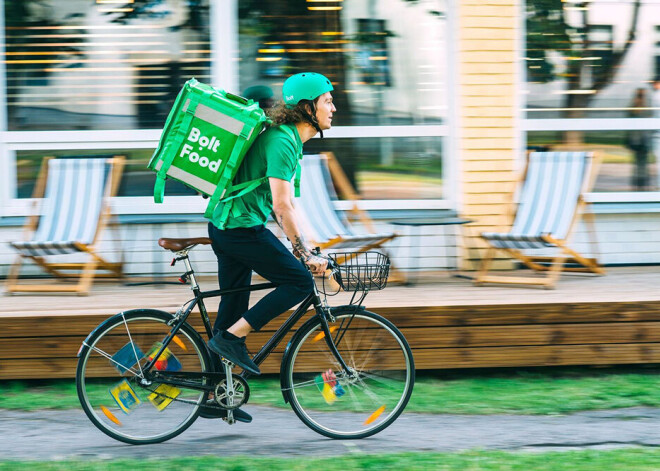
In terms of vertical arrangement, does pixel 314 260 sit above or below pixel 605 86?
below

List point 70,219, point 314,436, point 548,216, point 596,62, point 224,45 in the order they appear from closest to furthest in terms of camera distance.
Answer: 1. point 314,436
2. point 70,219
3. point 548,216
4. point 224,45
5. point 596,62

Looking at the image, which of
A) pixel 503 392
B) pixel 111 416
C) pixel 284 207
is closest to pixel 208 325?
pixel 111 416

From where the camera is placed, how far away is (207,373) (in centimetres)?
411

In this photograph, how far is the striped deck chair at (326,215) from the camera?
6.15 metres

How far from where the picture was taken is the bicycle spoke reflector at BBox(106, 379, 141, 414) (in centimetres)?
413

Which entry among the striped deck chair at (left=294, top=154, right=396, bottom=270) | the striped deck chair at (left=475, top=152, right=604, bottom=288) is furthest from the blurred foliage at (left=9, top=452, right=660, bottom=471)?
the striped deck chair at (left=294, top=154, right=396, bottom=270)

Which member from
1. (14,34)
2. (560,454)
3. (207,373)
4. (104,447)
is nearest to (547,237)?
(560,454)

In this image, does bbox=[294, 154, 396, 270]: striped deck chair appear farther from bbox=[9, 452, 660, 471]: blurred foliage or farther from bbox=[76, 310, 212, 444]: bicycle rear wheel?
bbox=[9, 452, 660, 471]: blurred foliage

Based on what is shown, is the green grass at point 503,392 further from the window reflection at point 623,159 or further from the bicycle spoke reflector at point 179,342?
the window reflection at point 623,159

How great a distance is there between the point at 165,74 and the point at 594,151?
349 centimetres

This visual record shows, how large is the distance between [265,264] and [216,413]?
79 centimetres

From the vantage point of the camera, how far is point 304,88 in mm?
3869

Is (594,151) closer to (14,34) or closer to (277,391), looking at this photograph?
(277,391)

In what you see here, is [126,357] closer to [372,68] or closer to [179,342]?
[179,342]
